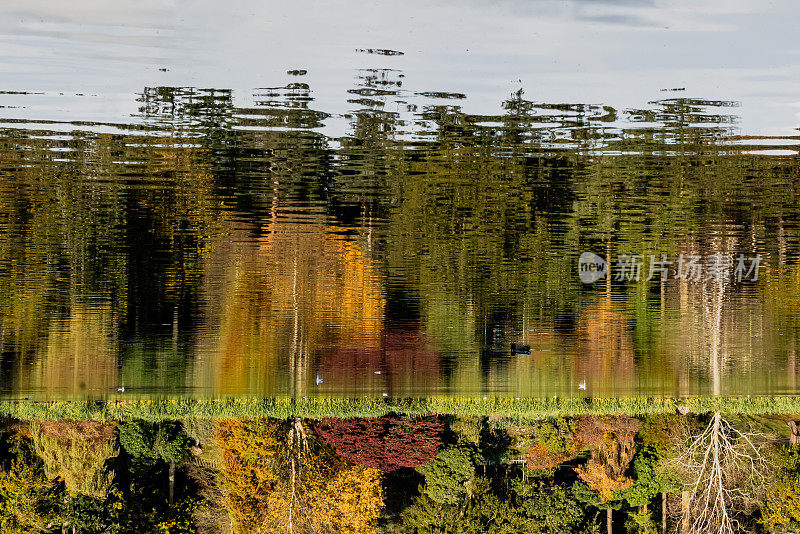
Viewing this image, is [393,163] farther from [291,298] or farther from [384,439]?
[384,439]

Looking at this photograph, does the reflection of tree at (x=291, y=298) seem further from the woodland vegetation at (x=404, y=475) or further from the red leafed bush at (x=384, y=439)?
the woodland vegetation at (x=404, y=475)

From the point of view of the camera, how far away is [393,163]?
3191mm

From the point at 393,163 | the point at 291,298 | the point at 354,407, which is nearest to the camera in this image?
the point at 393,163

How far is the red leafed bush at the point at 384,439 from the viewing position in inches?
339

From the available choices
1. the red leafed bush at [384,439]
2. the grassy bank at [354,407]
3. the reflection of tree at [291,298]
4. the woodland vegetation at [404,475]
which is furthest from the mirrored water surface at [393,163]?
the woodland vegetation at [404,475]

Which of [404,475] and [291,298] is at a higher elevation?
[291,298]

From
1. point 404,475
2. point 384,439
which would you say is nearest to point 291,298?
point 384,439

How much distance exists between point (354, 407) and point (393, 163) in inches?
232

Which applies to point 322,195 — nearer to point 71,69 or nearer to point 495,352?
point 71,69

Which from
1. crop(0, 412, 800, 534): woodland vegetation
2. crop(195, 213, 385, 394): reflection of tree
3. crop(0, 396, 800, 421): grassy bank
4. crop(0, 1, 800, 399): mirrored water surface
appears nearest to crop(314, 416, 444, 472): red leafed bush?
crop(0, 412, 800, 534): woodland vegetation

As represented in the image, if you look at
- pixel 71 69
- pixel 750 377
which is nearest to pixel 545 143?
pixel 71 69

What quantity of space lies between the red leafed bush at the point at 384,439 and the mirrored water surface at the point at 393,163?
3644 mm

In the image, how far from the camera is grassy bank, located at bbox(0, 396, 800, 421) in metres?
8.46

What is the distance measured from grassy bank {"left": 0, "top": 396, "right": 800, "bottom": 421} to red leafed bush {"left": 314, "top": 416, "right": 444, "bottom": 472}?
0.22 meters
